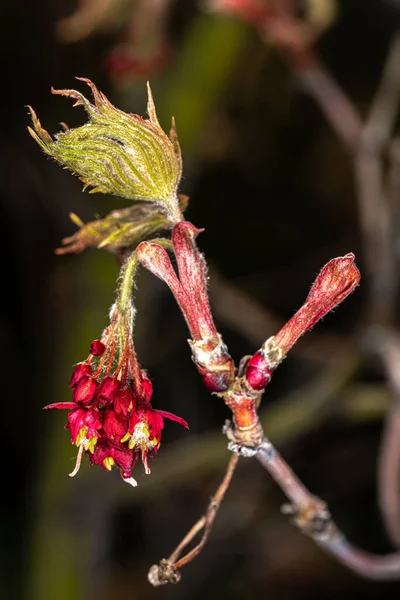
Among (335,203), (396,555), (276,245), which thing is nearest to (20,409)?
(276,245)

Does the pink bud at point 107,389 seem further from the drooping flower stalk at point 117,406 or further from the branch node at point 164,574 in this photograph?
the branch node at point 164,574

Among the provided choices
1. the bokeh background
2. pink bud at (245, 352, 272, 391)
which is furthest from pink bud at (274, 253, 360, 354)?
the bokeh background

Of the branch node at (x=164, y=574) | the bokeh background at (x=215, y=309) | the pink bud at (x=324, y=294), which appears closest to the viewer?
the pink bud at (x=324, y=294)

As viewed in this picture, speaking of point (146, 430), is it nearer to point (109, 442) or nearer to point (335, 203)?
point (109, 442)

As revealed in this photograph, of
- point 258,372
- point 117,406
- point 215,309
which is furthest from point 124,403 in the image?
point 215,309

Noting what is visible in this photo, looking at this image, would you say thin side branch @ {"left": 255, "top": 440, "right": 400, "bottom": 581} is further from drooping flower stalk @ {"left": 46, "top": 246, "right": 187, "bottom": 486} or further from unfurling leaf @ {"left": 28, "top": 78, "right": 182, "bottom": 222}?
unfurling leaf @ {"left": 28, "top": 78, "right": 182, "bottom": 222}

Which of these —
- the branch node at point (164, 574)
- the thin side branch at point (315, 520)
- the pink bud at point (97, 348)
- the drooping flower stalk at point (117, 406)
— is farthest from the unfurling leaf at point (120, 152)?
the branch node at point (164, 574)
